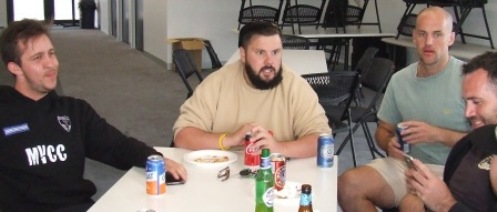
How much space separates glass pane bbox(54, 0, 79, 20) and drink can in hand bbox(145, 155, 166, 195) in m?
18.7

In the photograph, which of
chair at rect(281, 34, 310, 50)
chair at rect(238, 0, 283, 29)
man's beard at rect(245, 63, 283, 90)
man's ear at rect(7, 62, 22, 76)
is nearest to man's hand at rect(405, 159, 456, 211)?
man's beard at rect(245, 63, 283, 90)

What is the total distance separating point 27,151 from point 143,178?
1.50 feet

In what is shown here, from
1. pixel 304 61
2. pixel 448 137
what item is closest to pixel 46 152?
pixel 448 137

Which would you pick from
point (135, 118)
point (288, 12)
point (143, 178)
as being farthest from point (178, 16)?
point (143, 178)

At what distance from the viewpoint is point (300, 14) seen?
839 centimetres

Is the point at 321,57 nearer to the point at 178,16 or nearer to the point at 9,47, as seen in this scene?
the point at 9,47

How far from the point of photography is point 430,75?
2.73 meters

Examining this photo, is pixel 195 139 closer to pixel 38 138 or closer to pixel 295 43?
pixel 38 138

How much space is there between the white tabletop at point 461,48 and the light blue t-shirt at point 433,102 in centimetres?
296

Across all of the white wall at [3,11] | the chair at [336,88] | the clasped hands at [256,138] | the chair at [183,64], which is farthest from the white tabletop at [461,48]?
the white wall at [3,11]

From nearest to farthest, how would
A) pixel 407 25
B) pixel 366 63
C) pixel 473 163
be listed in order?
pixel 473 163
pixel 366 63
pixel 407 25

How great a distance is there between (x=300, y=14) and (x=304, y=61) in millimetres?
3392

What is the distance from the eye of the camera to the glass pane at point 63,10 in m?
19.3

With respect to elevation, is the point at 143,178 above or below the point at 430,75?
below
